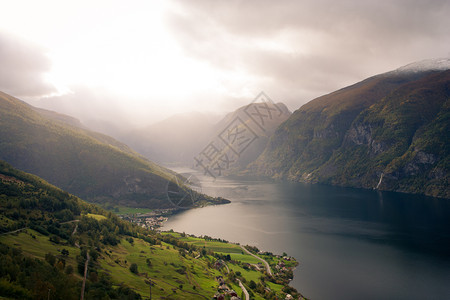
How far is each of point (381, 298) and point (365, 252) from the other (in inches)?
1070

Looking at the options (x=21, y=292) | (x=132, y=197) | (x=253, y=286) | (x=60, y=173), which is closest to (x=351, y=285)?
(x=253, y=286)

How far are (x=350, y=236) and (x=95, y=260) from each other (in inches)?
3105

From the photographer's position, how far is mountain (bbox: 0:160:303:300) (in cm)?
3334

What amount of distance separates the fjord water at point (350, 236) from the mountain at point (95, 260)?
974 centimetres

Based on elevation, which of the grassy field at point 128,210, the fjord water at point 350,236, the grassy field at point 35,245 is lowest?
the grassy field at point 128,210

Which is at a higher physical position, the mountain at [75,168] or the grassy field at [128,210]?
the mountain at [75,168]

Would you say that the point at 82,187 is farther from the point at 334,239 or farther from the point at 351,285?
the point at 351,285

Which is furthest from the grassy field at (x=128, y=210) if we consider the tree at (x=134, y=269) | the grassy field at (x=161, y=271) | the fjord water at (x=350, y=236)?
the tree at (x=134, y=269)

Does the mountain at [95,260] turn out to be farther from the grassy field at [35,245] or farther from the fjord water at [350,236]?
the fjord water at [350,236]

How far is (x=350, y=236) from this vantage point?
97.9m

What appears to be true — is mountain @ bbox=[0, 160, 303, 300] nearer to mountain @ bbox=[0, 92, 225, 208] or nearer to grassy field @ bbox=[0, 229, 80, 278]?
grassy field @ bbox=[0, 229, 80, 278]

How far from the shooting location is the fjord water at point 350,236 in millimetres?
62375

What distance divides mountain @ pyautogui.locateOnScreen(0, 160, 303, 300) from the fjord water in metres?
9.74

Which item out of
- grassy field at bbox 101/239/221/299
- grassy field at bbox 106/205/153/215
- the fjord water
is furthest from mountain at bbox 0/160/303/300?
grassy field at bbox 106/205/153/215
